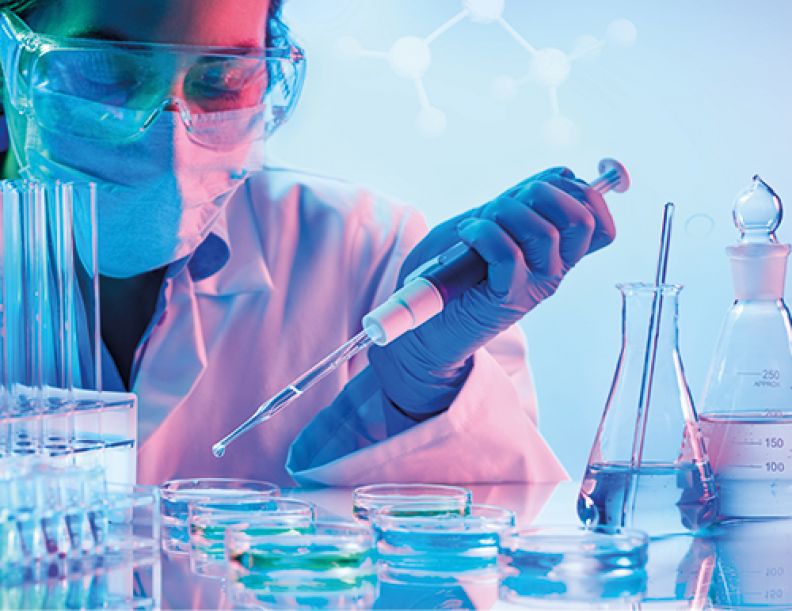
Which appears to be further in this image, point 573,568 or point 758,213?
point 758,213

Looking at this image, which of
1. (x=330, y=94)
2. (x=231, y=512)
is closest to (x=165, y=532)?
(x=231, y=512)

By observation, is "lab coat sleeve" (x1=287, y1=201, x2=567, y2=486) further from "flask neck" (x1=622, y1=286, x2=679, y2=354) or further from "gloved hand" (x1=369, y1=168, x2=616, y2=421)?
"flask neck" (x1=622, y1=286, x2=679, y2=354)

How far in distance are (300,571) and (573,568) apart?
0.57ft

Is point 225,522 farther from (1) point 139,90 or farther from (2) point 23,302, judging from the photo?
(1) point 139,90

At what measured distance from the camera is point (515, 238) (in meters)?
1.15

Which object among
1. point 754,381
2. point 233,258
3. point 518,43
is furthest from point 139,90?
point 518,43

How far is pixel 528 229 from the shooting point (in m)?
1.15

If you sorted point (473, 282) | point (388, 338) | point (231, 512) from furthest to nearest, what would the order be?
point (473, 282) < point (388, 338) < point (231, 512)

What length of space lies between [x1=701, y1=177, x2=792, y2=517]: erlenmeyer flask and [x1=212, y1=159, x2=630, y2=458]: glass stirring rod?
25 centimetres

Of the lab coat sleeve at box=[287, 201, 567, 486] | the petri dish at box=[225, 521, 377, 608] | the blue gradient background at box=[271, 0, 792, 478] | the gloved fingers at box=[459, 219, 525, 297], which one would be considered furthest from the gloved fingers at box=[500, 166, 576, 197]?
the blue gradient background at box=[271, 0, 792, 478]

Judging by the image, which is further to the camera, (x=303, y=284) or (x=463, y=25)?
(x=463, y=25)

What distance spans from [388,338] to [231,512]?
205mm

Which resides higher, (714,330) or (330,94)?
(330,94)

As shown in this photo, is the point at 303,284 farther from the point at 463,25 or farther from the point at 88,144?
the point at 463,25
